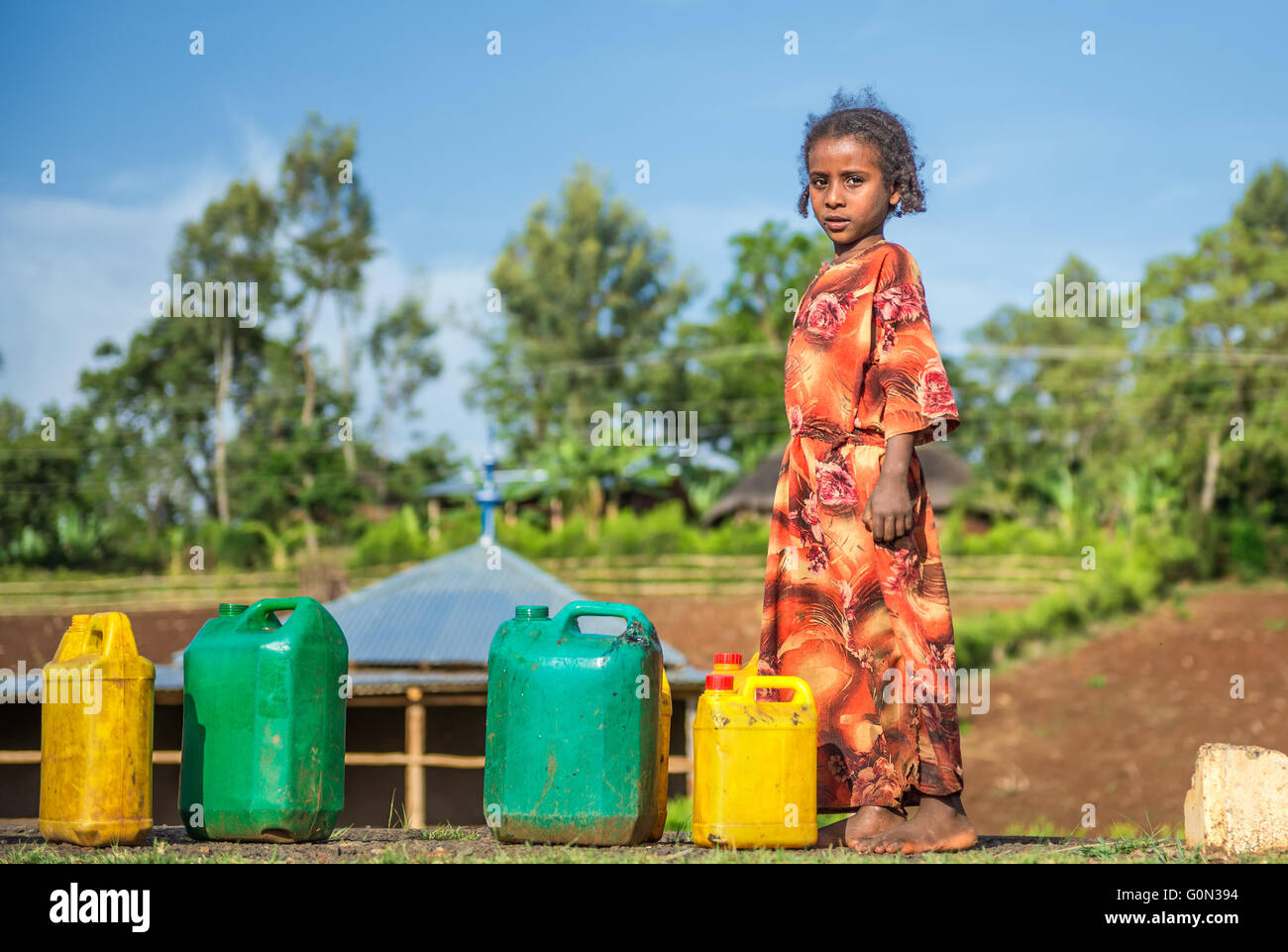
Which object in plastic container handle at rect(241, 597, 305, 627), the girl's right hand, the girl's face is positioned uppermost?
the girl's face

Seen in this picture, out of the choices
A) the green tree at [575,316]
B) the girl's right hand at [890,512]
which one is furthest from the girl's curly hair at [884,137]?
the green tree at [575,316]

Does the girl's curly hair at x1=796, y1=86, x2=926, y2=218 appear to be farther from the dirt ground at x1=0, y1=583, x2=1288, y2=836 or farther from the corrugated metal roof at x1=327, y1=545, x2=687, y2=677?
the dirt ground at x1=0, y1=583, x2=1288, y2=836

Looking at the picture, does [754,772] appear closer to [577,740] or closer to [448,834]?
[577,740]

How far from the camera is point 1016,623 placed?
25.7 metres

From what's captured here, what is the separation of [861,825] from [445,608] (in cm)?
900

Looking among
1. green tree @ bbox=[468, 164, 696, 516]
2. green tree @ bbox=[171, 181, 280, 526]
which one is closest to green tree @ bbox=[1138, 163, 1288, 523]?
green tree @ bbox=[468, 164, 696, 516]

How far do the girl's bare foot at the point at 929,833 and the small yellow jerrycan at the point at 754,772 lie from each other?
17 centimetres

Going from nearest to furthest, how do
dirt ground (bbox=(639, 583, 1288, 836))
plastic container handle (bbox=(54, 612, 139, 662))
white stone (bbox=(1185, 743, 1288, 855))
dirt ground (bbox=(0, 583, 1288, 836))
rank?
white stone (bbox=(1185, 743, 1288, 855)) → plastic container handle (bbox=(54, 612, 139, 662)) → dirt ground (bbox=(639, 583, 1288, 836)) → dirt ground (bbox=(0, 583, 1288, 836))

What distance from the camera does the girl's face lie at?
3758 millimetres

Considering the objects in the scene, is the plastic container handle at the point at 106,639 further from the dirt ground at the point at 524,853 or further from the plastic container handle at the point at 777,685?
the plastic container handle at the point at 777,685

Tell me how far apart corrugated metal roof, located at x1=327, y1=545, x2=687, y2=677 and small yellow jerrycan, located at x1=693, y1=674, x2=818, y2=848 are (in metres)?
8.03

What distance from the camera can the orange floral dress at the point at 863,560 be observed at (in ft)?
11.3
